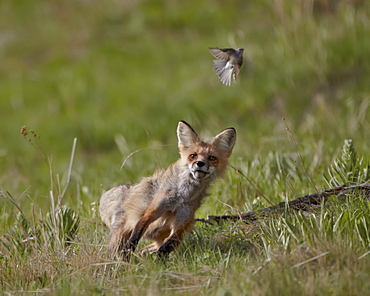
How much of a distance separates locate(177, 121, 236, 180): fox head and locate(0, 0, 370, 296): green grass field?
508mm

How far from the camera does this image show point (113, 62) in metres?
15.4

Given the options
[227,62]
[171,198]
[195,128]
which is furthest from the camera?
[195,128]

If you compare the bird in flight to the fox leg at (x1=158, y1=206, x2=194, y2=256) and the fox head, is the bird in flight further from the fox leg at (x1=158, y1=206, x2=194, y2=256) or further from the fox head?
the fox leg at (x1=158, y1=206, x2=194, y2=256)

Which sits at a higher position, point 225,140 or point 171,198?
point 225,140

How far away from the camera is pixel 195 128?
1020cm

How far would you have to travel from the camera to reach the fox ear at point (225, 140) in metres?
4.96

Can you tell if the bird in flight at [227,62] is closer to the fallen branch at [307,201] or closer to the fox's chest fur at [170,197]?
the fox's chest fur at [170,197]

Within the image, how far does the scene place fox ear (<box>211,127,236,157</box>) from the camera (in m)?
4.96

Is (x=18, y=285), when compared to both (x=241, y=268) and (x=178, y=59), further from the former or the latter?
(x=178, y=59)

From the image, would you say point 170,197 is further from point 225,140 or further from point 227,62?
point 227,62

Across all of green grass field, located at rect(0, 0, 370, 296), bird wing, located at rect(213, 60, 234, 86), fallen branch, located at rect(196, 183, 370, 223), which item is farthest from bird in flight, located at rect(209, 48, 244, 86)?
fallen branch, located at rect(196, 183, 370, 223)

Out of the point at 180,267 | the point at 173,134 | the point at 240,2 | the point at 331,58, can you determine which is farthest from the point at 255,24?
the point at 180,267

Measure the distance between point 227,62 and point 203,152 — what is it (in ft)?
2.51

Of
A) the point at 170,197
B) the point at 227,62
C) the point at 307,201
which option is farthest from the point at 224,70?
the point at 307,201
